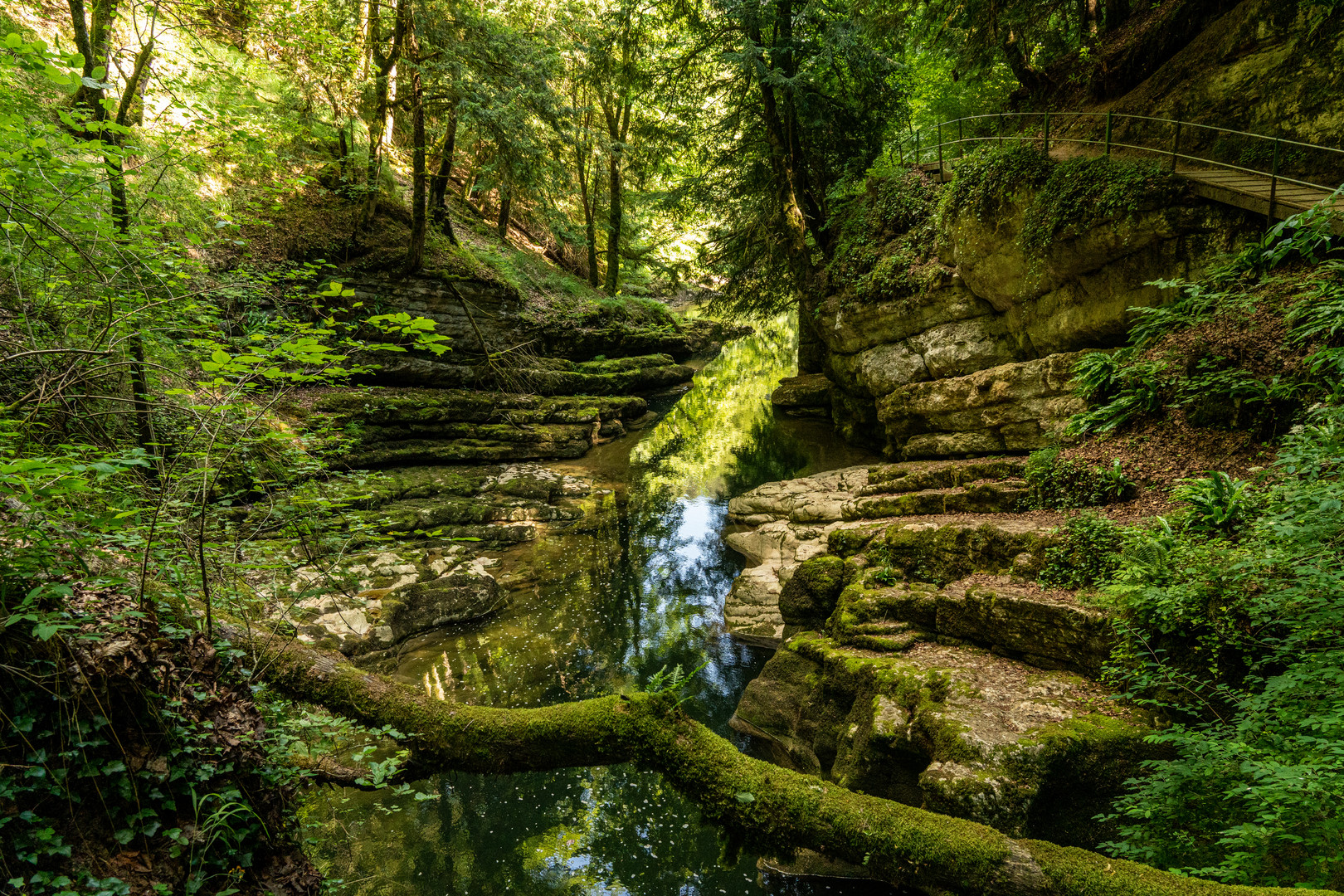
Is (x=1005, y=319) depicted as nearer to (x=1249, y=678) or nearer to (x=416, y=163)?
(x=1249, y=678)

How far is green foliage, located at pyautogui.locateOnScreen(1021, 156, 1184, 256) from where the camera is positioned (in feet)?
26.5

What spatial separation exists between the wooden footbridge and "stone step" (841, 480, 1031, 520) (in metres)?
4.04

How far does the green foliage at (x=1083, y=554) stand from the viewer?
5629 mm

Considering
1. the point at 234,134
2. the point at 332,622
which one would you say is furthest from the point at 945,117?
the point at 332,622

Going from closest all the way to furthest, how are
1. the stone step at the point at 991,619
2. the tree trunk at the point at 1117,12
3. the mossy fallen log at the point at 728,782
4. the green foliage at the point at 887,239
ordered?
the mossy fallen log at the point at 728,782 < the stone step at the point at 991,619 < the tree trunk at the point at 1117,12 < the green foliage at the point at 887,239

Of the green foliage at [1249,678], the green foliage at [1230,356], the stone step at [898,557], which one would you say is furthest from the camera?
the stone step at [898,557]

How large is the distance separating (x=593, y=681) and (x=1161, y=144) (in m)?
12.8

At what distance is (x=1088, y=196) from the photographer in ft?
28.9

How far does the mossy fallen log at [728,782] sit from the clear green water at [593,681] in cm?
46

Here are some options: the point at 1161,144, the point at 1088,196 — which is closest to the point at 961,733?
the point at 1088,196

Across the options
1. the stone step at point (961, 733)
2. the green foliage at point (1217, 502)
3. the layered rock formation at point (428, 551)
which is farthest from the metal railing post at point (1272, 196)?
the layered rock formation at point (428, 551)

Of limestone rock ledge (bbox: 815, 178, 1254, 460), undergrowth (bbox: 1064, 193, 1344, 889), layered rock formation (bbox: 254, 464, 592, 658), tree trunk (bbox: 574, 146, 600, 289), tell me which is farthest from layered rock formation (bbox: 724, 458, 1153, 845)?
tree trunk (bbox: 574, 146, 600, 289)

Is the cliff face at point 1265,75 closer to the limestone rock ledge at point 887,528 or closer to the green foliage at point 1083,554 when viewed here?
Result: the limestone rock ledge at point 887,528

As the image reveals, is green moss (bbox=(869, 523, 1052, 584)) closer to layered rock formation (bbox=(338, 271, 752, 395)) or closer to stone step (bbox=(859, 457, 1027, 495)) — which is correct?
stone step (bbox=(859, 457, 1027, 495))
